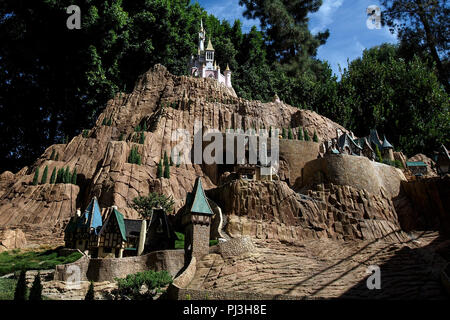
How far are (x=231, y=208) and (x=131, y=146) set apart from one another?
15.2 m

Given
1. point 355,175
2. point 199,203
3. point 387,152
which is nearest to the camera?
point 199,203

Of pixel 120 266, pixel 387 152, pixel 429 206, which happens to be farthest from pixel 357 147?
pixel 120 266

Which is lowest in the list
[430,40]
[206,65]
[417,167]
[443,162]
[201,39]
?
[443,162]

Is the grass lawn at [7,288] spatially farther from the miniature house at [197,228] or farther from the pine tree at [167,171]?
the pine tree at [167,171]

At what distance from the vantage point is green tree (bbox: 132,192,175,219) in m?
34.8

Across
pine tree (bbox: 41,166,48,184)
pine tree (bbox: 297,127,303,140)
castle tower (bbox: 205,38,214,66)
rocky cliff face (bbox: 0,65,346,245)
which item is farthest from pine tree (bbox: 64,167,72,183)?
castle tower (bbox: 205,38,214,66)

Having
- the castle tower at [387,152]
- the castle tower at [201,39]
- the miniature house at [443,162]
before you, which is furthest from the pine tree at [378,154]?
the castle tower at [201,39]

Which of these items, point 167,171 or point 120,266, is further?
point 167,171

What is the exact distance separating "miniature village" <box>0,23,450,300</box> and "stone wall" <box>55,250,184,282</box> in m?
0.07

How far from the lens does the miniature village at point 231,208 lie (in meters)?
24.5

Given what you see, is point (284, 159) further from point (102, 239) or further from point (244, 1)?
point (244, 1)

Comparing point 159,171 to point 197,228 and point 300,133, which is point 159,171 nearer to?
point 197,228

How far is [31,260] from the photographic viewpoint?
2900 centimetres
